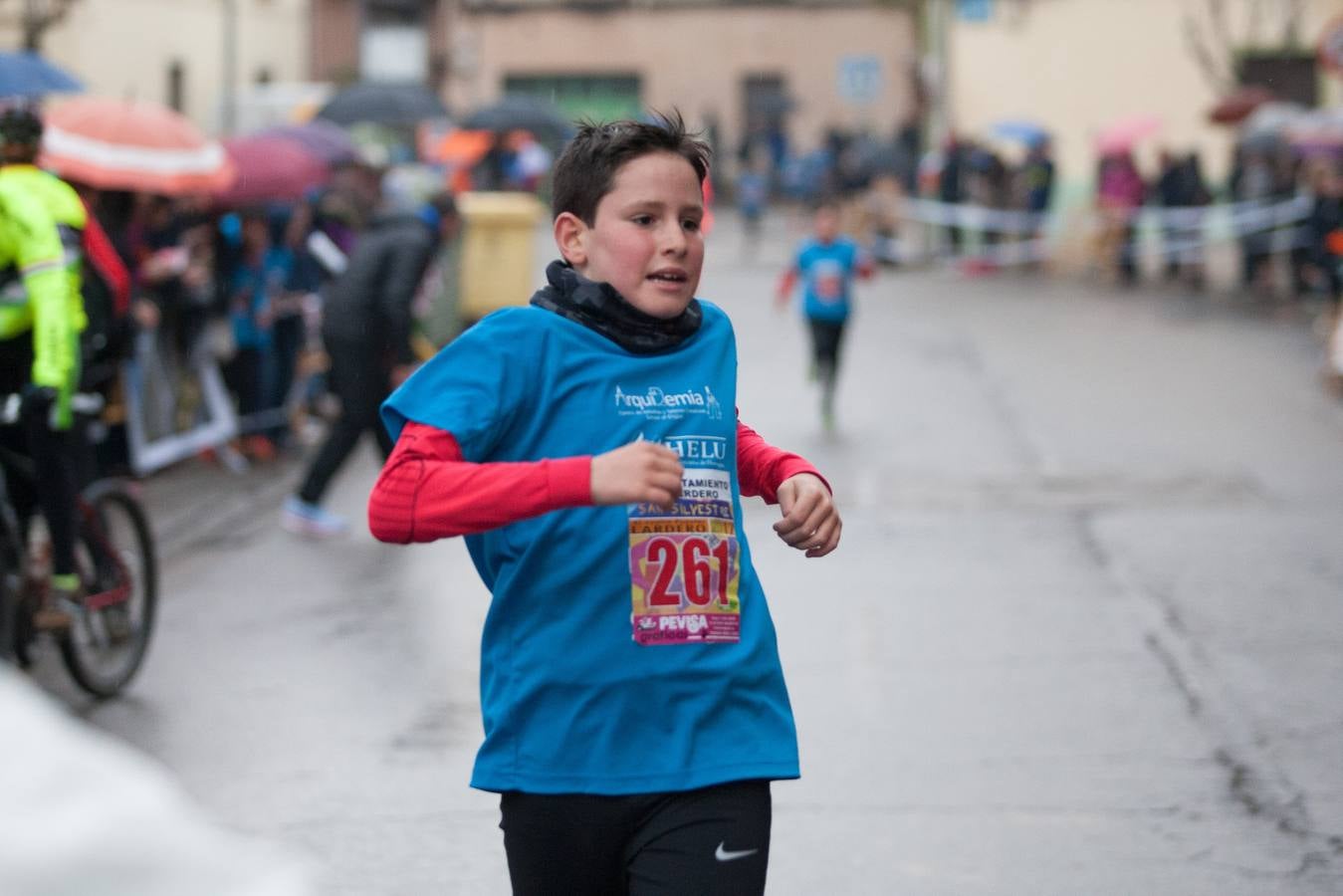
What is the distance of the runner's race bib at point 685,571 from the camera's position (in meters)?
3.31

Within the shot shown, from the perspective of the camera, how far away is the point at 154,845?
1.71 m

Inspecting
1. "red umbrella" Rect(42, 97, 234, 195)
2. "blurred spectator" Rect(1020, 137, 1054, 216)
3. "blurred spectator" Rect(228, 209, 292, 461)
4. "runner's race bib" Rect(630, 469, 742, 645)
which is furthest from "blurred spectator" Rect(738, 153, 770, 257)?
"runner's race bib" Rect(630, 469, 742, 645)

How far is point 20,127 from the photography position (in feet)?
24.2

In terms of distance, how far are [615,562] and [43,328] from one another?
4192 mm

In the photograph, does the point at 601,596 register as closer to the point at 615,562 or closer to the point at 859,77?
the point at 615,562

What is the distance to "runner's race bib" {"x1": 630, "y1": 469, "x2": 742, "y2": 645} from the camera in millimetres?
3307

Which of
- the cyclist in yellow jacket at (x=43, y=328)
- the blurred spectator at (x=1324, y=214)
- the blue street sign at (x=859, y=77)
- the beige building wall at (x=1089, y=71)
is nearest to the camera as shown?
the cyclist in yellow jacket at (x=43, y=328)

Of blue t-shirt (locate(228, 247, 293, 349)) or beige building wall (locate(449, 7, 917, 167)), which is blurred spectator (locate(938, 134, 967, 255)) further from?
beige building wall (locate(449, 7, 917, 167))

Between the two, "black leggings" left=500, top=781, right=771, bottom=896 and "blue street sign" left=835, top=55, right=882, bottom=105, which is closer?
"black leggings" left=500, top=781, right=771, bottom=896

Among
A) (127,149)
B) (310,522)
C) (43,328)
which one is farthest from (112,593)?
(127,149)

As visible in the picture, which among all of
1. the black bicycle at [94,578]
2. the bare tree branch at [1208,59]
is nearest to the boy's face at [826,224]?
the black bicycle at [94,578]

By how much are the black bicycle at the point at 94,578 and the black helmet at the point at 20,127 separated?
86cm

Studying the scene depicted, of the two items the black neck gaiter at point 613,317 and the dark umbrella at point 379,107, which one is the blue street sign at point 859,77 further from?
the black neck gaiter at point 613,317

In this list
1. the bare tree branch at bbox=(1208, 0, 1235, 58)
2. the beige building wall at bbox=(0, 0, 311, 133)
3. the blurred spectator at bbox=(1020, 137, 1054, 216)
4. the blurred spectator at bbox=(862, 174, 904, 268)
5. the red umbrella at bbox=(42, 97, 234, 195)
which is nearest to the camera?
the red umbrella at bbox=(42, 97, 234, 195)
